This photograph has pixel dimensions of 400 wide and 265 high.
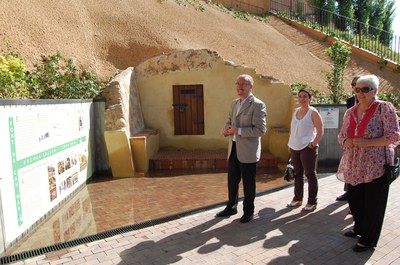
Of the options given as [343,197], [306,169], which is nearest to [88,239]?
[306,169]

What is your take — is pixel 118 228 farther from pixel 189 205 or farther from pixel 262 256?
pixel 262 256

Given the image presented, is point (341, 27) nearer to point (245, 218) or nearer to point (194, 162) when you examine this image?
point (194, 162)

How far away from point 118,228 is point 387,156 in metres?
3.23

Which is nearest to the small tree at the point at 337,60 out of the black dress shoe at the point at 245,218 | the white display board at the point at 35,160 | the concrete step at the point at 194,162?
the concrete step at the point at 194,162

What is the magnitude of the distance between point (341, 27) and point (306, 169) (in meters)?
21.9

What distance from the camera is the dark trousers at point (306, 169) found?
4621mm

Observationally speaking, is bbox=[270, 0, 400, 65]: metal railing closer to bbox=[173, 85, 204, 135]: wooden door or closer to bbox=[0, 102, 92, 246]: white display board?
bbox=[173, 85, 204, 135]: wooden door

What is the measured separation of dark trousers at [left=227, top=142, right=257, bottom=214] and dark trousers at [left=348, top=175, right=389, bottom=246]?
1253 millimetres

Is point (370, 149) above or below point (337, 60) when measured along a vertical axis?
below

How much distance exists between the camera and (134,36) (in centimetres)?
1310

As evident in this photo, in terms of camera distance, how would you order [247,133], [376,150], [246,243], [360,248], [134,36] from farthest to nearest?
[134,36]
[247,133]
[246,243]
[360,248]
[376,150]

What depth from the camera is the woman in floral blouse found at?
3.29 meters

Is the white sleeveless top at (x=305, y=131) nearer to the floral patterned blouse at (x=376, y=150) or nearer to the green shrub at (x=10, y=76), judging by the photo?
the floral patterned blouse at (x=376, y=150)

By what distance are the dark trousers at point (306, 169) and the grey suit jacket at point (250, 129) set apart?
0.77 metres
